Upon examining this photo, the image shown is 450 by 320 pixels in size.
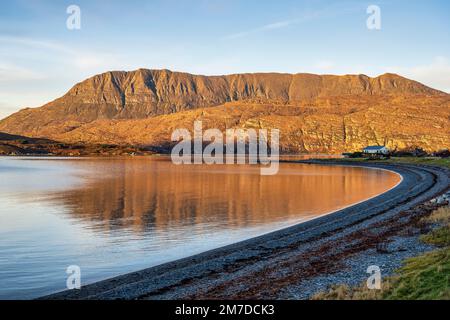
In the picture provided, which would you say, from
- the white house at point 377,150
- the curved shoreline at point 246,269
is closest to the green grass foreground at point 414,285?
the curved shoreline at point 246,269

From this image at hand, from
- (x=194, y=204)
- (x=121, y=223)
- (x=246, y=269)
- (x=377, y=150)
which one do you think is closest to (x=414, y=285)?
(x=246, y=269)

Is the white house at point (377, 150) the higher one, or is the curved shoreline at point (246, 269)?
the white house at point (377, 150)

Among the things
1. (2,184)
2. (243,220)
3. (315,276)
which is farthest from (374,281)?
(2,184)

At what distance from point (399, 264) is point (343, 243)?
592 cm

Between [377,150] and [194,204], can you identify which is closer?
[194,204]

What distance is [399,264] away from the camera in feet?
55.2

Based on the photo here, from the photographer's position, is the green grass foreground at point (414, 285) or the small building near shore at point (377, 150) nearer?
the green grass foreground at point (414, 285)

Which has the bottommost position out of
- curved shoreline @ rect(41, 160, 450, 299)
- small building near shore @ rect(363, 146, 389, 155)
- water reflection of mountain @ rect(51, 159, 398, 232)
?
water reflection of mountain @ rect(51, 159, 398, 232)

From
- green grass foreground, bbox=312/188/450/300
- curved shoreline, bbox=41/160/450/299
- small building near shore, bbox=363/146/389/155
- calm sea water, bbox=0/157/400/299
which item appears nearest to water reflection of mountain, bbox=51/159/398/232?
calm sea water, bbox=0/157/400/299

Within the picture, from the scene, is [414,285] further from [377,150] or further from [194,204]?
[377,150]

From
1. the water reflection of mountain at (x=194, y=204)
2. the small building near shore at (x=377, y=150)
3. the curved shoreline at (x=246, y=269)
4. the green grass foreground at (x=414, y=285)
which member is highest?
the small building near shore at (x=377, y=150)

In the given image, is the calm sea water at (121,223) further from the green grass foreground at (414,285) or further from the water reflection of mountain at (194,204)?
the green grass foreground at (414,285)

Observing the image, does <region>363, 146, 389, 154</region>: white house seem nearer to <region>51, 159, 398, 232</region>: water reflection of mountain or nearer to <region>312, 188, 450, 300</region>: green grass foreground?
<region>51, 159, 398, 232</region>: water reflection of mountain
